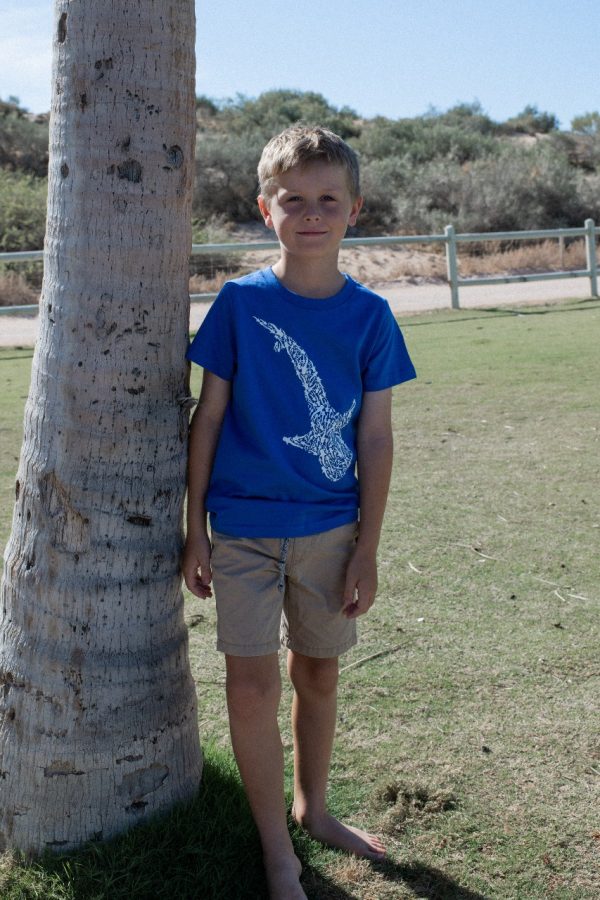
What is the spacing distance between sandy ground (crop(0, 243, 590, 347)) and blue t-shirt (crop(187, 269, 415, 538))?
336 inches

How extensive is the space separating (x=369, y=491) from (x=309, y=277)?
1.85 ft

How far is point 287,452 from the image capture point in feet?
8.25

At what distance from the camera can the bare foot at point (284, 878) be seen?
2.46m

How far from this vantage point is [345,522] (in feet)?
8.47

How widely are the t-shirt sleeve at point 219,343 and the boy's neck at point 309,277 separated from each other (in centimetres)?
16

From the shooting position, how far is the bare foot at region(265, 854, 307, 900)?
2465 millimetres

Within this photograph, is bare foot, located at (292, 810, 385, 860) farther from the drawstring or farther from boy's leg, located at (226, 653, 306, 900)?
the drawstring

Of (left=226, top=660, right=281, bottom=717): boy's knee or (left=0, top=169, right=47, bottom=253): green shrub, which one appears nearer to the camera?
(left=226, top=660, right=281, bottom=717): boy's knee

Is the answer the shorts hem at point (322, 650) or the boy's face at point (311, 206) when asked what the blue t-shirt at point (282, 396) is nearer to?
the boy's face at point (311, 206)

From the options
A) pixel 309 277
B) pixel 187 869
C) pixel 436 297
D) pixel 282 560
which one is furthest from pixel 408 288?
pixel 187 869

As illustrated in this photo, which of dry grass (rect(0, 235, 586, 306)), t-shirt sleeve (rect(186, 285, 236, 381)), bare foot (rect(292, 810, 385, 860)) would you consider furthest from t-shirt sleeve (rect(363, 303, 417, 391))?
dry grass (rect(0, 235, 586, 306))

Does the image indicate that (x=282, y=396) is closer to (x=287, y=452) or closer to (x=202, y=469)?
(x=287, y=452)

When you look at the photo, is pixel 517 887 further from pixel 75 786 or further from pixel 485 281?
pixel 485 281

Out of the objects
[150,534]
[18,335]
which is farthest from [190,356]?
[18,335]
